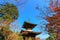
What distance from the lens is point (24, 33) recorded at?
34.3 feet

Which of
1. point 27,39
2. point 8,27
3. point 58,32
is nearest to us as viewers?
point 27,39

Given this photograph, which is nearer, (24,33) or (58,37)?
(24,33)

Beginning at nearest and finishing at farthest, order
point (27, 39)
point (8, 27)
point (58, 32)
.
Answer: point (27, 39), point (58, 32), point (8, 27)

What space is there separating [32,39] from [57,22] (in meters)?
7.07

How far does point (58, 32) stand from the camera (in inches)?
667

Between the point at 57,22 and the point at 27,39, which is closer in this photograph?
the point at 27,39

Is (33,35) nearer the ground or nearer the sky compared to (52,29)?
nearer the ground

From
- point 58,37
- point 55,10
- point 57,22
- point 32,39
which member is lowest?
point 32,39

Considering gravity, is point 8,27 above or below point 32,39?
above

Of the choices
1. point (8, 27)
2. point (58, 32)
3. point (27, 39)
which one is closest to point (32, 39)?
point (27, 39)

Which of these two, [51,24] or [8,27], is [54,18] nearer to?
[51,24]

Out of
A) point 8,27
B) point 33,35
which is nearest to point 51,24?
point 8,27

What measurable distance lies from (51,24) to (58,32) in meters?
1.27

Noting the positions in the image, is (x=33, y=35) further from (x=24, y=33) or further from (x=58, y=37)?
(x=58, y=37)
